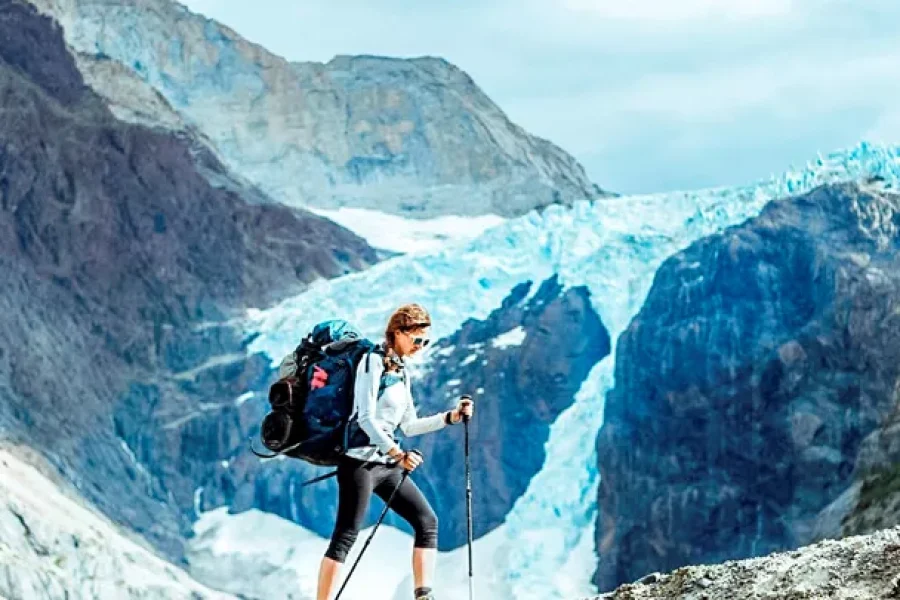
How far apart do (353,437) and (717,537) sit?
11926cm

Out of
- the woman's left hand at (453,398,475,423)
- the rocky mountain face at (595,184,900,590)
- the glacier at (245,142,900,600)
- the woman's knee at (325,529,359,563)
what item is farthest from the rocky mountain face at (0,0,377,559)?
the woman's left hand at (453,398,475,423)

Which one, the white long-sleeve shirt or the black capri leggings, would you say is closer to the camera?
the white long-sleeve shirt

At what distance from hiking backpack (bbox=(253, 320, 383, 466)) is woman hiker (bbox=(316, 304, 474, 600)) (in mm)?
92

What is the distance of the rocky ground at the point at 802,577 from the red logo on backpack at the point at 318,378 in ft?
7.91

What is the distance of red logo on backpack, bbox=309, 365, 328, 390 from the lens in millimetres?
11266

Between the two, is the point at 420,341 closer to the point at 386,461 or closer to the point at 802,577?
the point at 386,461

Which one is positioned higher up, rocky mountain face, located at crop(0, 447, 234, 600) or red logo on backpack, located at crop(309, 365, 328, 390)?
red logo on backpack, located at crop(309, 365, 328, 390)

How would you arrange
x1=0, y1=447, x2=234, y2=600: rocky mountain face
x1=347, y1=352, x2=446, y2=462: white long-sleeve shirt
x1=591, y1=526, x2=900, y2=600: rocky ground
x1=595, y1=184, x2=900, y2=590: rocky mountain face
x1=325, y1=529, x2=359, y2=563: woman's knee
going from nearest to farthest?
1. x1=591, y1=526, x2=900, y2=600: rocky ground
2. x1=347, y1=352, x2=446, y2=462: white long-sleeve shirt
3. x1=325, y1=529, x2=359, y2=563: woman's knee
4. x1=0, y1=447, x2=234, y2=600: rocky mountain face
5. x1=595, y1=184, x2=900, y2=590: rocky mountain face

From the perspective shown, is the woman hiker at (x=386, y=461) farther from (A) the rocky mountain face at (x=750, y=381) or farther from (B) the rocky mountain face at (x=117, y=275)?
(B) the rocky mountain face at (x=117, y=275)

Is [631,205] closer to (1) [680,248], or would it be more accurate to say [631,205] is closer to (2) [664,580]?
(1) [680,248]

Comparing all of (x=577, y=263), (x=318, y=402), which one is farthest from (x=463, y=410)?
(x=577, y=263)

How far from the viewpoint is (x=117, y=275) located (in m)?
170

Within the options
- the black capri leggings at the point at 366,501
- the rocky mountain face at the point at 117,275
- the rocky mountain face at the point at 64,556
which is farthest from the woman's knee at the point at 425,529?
the rocky mountain face at the point at 117,275

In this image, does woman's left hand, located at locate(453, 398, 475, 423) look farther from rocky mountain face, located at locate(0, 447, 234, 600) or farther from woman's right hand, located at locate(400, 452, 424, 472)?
rocky mountain face, located at locate(0, 447, 234, 600)
